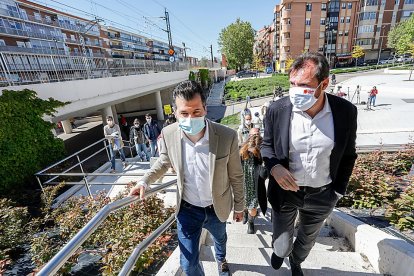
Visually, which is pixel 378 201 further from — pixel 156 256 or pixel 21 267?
pixel 21 267

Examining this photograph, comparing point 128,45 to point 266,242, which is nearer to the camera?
point 266,242

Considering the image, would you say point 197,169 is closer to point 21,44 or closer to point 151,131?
point 151,131

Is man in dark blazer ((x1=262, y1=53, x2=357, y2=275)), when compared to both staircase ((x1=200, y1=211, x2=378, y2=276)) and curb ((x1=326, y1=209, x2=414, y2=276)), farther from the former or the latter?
curb ((x1=326, y1=209, x2=414, y2=276))

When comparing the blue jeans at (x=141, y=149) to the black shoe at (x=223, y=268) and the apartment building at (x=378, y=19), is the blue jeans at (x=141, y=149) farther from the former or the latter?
the apartment building at (x=378, y=19)

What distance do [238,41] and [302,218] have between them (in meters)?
60.3

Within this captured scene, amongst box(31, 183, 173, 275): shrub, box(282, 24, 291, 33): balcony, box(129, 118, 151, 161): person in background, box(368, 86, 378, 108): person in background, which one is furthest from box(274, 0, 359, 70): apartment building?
box(31, 183, 173, 275): shrub

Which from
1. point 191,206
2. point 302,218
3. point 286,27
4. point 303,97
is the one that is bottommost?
point 302,218

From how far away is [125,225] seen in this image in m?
A: 3.04

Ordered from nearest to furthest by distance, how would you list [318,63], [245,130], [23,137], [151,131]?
[318,63] → [245,130] → [23,137] → [151,131]

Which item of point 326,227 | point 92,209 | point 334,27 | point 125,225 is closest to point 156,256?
point 125,225

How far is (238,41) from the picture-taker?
55844 mm

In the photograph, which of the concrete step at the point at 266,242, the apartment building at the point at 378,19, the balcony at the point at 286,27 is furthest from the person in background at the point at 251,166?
the apartment building at the point at 378,19

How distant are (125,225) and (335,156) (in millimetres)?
2774

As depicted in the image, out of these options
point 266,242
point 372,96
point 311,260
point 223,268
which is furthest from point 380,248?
point 372,96
